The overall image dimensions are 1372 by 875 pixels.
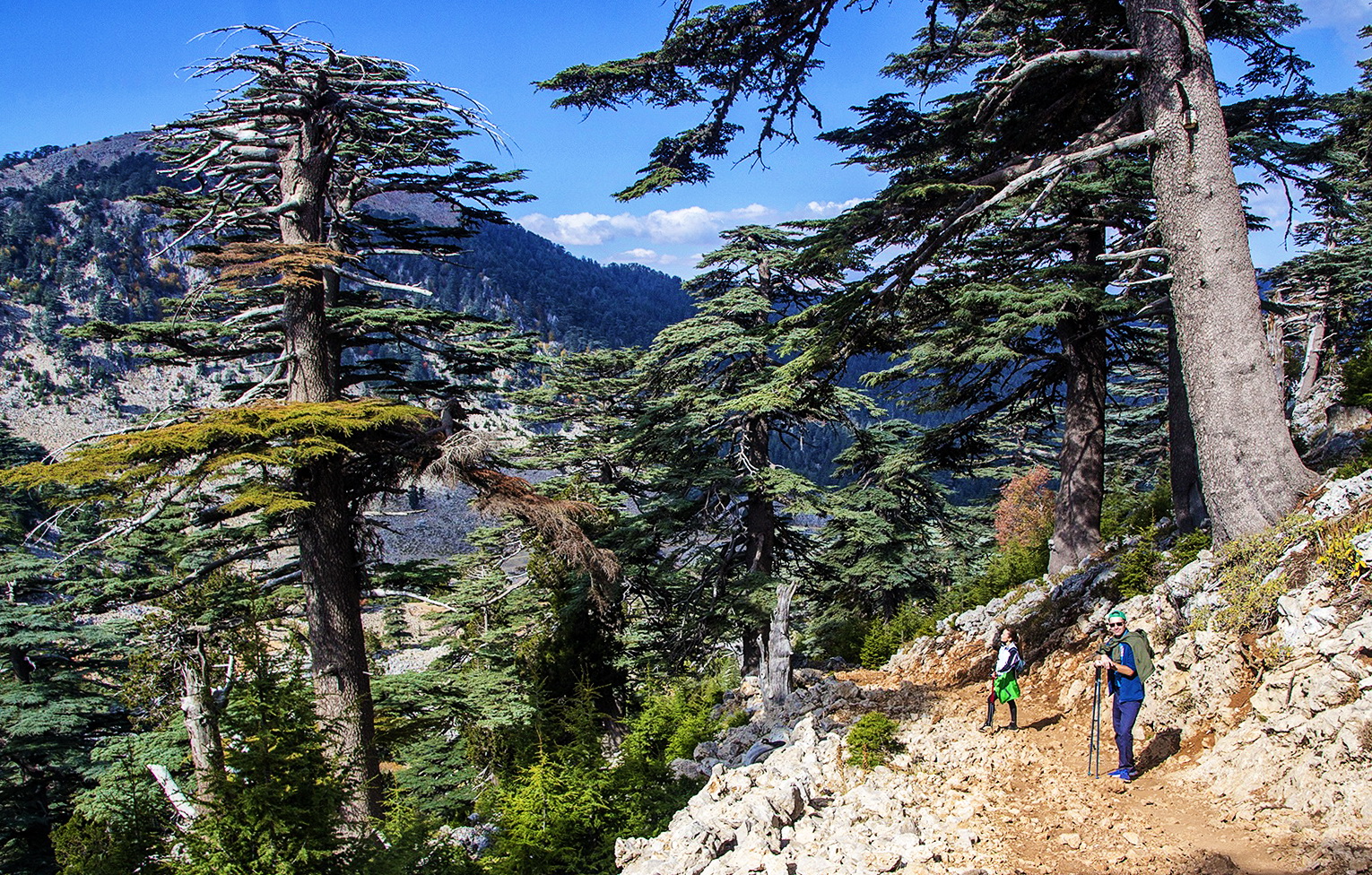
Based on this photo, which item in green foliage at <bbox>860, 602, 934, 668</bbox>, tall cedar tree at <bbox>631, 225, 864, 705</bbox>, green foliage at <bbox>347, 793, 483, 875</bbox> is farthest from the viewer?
green foliage at <bbox>860, 602, 934, 668</bbox>

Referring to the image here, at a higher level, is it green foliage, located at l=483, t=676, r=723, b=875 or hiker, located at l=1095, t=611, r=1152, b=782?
hiker, located at l=1095, t=611, r=1152, b=782

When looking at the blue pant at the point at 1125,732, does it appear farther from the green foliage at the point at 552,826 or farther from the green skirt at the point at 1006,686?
the green foliage at the point at 552,826

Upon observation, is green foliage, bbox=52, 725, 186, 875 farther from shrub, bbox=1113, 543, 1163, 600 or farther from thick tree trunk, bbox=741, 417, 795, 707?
shrub, bbox=1113, 543, 1163, 600

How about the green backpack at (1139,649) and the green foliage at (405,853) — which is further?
the green backpack at (1139,649)

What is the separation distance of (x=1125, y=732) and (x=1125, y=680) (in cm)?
36

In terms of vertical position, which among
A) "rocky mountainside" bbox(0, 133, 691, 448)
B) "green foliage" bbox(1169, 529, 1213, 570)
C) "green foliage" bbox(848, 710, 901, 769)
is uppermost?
"rocky mountainside" bbox(0, 133, 691, 448)

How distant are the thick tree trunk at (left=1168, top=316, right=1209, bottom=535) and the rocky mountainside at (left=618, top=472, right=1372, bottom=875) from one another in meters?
1.74

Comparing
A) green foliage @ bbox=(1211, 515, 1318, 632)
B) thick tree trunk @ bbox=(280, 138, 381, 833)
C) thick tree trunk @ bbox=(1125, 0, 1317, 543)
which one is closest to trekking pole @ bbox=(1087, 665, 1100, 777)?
green foliage @ bbox=(1211, 515, 1318, 632)

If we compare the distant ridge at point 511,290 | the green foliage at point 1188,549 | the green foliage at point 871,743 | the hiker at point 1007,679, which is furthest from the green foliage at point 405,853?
the distant ridge at point 511,290

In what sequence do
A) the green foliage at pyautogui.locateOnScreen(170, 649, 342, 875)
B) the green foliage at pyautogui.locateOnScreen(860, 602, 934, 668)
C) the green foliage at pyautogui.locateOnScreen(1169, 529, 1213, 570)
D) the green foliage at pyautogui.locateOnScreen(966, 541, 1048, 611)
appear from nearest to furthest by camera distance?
the green foliage at pyautogui.locateOnScreen(170, 649, 342, 875)
the green foliage at pyautogui.locateOnScreen(1169, 529, 1213, 570)
the green foliage at pyautogui.locateOnScreen(966, 541, 1048, 611)
the green foliage at pyautogui.locateOnScreen(860, 602, 934, 668)

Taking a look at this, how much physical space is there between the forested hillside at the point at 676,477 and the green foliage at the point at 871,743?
56 mm

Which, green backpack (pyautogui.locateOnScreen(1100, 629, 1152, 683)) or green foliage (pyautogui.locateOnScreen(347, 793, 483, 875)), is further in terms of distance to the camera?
green backpack (pyautogui.locateOnScreen(1100, 629, 1152, 683))

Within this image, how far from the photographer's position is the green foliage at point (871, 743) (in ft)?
19.8

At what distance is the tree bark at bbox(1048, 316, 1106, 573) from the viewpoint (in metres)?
9.86
